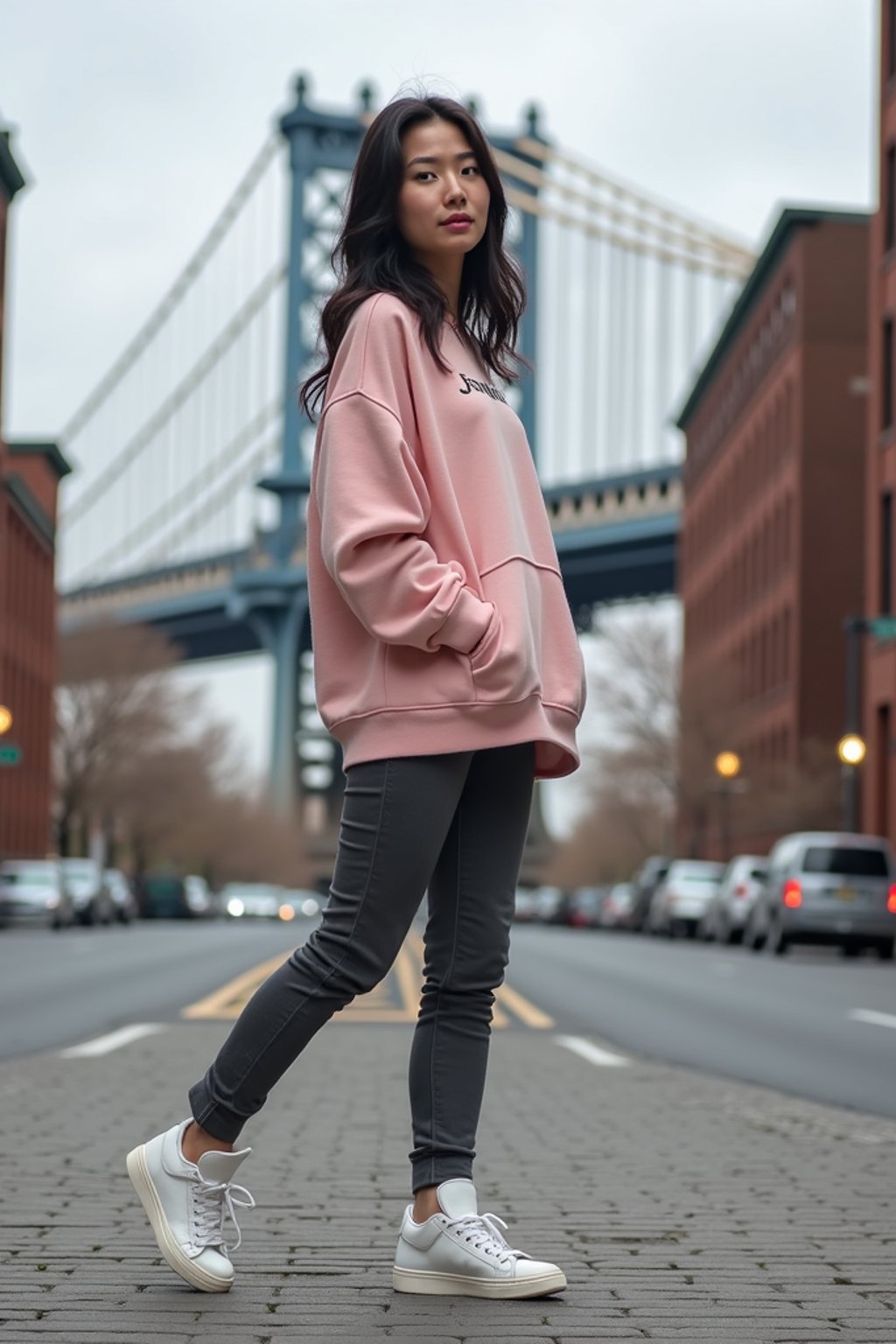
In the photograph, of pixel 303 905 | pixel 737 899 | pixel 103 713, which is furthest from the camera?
pixel 303 905

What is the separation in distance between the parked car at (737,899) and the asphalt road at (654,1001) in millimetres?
4658

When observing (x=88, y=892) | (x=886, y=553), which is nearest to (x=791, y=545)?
(x=886, y=553)

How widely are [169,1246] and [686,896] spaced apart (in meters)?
38.7

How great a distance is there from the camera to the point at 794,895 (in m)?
29.1

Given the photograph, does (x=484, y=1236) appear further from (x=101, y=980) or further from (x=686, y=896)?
(x=686, y=896)

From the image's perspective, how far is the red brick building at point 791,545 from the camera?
2212 inches

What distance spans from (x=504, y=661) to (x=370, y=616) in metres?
0.24

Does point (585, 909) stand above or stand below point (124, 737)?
below

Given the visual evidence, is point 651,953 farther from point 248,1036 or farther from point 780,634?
point 780,634

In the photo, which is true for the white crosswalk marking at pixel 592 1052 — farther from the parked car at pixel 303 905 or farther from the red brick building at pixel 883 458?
the parked car at pixel 303 905

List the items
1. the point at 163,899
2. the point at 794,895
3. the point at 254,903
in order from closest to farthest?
the point at 794,895 → the point at 254,903 → the point at 163,899

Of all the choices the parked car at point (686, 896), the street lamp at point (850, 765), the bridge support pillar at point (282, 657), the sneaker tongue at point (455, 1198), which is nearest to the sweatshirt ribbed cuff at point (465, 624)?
the sneaker tongue at point (455, 1198)

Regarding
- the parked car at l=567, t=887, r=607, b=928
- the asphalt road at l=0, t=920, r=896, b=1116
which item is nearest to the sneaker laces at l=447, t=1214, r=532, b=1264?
the asphalt road at l=0, t=920, r=896, b=1116

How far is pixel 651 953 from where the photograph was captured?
29344 millimetres
